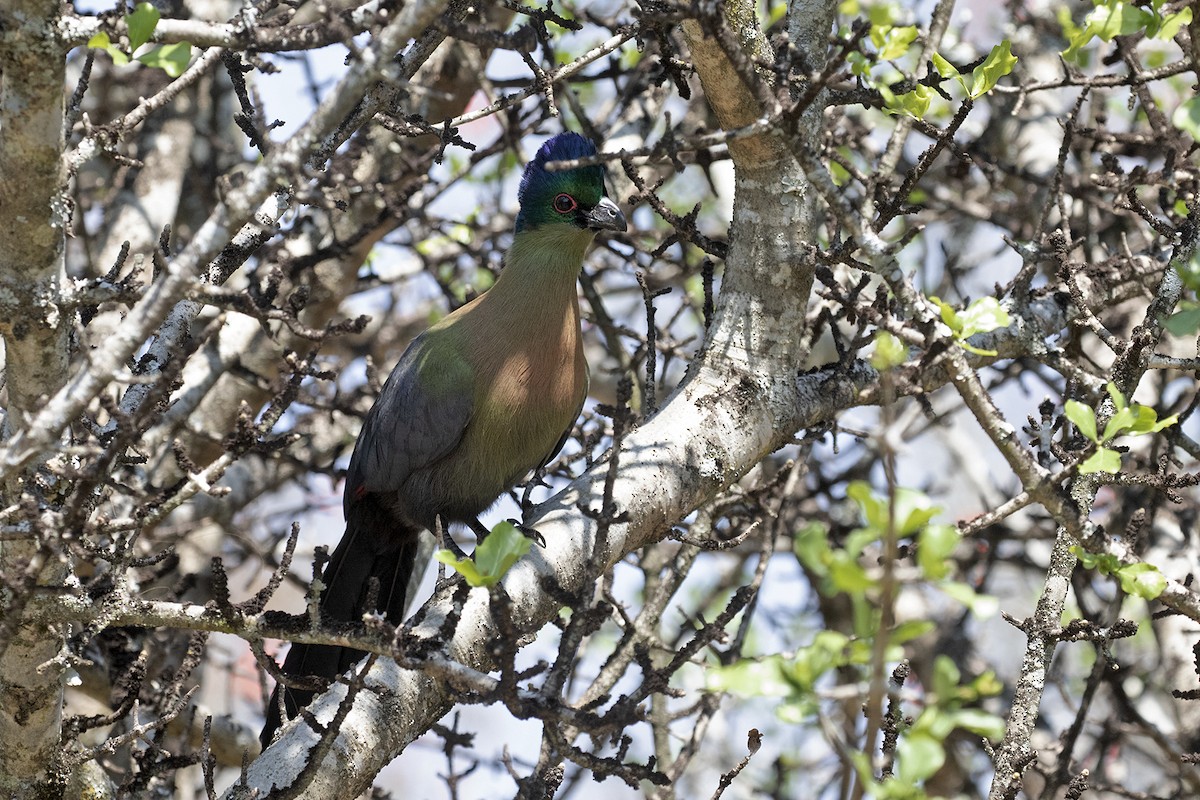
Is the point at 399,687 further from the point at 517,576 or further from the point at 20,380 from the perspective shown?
the point at 20,380

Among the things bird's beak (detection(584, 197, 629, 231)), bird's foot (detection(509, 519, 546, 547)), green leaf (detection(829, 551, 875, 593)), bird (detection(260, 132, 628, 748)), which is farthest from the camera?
bird's beak (detection(584, 197, 629, 231))

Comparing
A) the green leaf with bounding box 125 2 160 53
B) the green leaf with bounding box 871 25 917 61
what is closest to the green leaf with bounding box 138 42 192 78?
the green leaf with bounding box 125 2 160 53

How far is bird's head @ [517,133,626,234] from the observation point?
380cm

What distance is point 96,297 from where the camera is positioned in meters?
2.25

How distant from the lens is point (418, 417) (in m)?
3.66

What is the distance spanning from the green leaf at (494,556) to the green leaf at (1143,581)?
1124mm

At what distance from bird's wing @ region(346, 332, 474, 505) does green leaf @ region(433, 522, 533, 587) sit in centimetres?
162

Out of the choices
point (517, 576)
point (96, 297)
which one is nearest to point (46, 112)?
point (96, 297)

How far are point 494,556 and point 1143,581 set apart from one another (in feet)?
3.97

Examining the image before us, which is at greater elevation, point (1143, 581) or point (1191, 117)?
point (1191, 117)

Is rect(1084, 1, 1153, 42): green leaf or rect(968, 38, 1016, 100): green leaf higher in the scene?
rect(968, 38, 1016, 100): green leaf

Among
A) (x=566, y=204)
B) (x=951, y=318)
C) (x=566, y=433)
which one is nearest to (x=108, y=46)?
(x=951, y=318)

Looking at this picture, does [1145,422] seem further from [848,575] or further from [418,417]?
[418,417]

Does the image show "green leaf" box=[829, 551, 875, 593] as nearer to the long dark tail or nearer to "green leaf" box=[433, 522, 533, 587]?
"green leaf" box=[433, 522, 533, 587]
